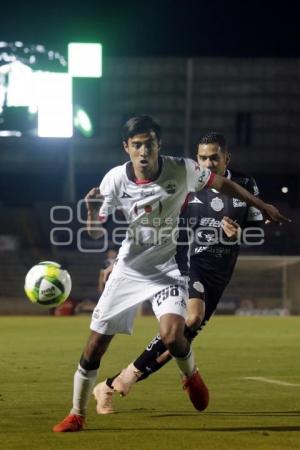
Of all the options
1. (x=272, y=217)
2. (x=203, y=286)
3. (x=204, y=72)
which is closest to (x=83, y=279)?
(x=204, y=72)

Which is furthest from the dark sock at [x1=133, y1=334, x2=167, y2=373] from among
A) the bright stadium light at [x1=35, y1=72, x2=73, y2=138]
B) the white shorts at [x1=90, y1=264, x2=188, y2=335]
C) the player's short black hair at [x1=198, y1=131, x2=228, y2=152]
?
the bright stadium light at [x1=35, y1=72, x2=73, y2=138]

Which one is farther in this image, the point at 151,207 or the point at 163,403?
the point at 163,403

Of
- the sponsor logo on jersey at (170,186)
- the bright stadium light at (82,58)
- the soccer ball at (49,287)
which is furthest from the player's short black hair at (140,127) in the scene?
the bright stadium light at (82,58)

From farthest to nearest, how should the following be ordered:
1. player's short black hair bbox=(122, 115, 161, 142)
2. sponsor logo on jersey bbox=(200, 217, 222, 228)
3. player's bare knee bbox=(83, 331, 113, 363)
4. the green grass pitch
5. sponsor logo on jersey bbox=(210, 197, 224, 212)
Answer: sponsor logo on jersey bbox=(210, 197, 224, 212)
sponsor logo on jersey bbox=(200, 217, 222, 228)
player's short black hair bbox=(122, 115, 161, 142)
player's bare knee bbox=(83, 331, 113, 363)
the green grass pitch

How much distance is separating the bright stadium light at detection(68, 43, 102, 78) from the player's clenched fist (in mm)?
29055

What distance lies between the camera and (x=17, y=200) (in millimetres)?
A: 49938

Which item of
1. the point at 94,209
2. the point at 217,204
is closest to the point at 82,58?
the point at 217,204

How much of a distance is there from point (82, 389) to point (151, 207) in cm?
133

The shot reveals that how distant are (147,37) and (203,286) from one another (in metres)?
34.4

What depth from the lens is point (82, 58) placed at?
118ft

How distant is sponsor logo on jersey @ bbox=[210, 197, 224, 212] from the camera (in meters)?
9.47

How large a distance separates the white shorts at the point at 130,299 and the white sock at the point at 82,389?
1.00ft

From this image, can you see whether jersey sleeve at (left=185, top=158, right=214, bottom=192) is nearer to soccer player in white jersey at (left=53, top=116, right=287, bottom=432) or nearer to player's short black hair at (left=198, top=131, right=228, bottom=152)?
soccer player in white jersey at (left=53, top=116, right=287, bottom=432)

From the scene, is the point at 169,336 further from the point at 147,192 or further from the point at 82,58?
the point at 82,58
